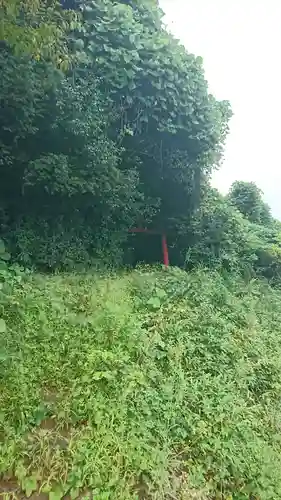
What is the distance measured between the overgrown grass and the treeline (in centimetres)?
153

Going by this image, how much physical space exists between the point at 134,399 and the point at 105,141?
3.62 meters

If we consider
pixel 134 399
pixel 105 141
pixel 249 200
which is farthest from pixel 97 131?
pixel 249 200

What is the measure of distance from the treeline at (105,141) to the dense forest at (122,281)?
0.07 ft

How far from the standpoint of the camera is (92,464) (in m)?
2.50

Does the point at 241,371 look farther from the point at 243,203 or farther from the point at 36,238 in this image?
the point at 243,203

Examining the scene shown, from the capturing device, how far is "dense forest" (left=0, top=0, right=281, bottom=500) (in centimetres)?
267

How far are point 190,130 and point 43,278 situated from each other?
10.7 feet

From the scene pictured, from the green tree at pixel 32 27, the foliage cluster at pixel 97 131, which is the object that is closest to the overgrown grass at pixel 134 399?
the foliage cluster at pixel 97 131

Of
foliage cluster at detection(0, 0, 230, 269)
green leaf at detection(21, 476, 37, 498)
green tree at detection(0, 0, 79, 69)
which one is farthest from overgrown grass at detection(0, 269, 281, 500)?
green tree at detection(0, 0, 79, 69)

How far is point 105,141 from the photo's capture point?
557cm

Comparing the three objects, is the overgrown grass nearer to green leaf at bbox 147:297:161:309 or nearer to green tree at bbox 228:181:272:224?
green leaf at bbox 147:297:161:309

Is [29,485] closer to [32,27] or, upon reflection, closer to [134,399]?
[134,399]

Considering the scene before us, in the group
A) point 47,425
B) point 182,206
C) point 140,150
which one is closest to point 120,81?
point 140,150

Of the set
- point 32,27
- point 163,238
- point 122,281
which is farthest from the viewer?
point 163,238
